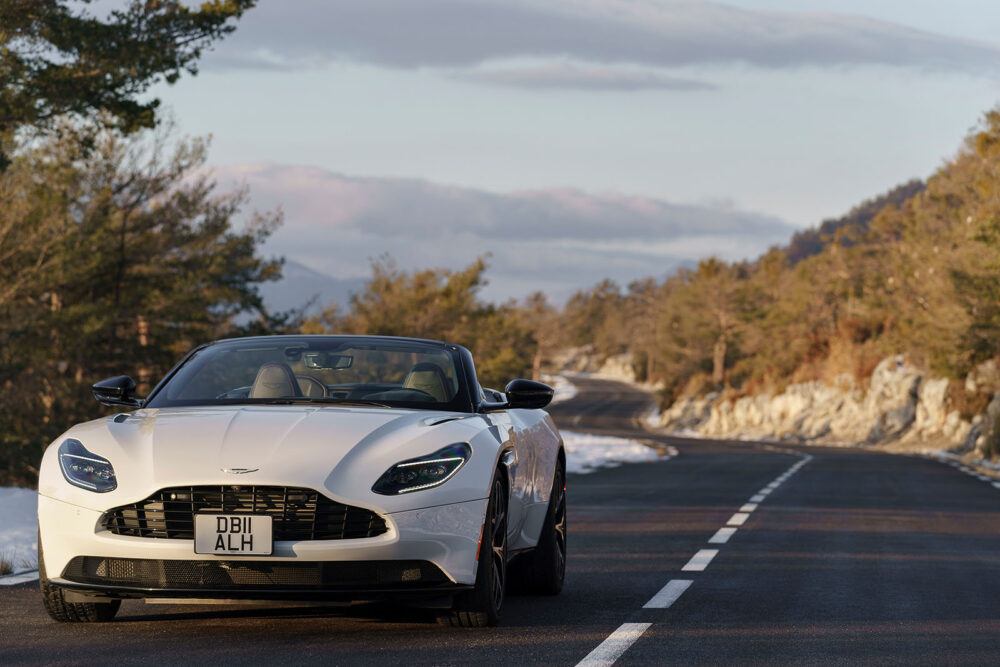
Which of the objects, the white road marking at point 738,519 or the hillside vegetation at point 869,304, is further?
the hillside vegetation at point 869,304

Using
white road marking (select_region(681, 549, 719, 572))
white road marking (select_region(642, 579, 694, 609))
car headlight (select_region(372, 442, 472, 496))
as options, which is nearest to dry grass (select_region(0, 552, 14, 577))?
car headlight (select_region(372, 442, 472, 496))

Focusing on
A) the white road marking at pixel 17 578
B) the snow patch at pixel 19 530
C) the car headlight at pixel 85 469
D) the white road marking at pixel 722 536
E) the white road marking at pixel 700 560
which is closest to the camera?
the car headlight at pixel 85 469

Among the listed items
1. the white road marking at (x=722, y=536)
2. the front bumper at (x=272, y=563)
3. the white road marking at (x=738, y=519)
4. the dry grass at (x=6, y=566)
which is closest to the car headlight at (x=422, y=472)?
the front bumper at (x=272, y=563)

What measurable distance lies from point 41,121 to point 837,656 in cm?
1934

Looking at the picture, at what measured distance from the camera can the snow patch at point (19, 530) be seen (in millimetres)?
9867

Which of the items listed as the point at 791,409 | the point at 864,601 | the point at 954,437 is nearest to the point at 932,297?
the point at 954,437

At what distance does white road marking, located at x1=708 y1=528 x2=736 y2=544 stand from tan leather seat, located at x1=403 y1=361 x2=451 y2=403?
534cm

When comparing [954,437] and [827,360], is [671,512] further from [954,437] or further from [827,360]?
[827,360]

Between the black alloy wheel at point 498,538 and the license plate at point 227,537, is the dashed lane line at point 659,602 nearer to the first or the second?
the black alloy wheel at point 498,538

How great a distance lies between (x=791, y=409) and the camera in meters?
88.2

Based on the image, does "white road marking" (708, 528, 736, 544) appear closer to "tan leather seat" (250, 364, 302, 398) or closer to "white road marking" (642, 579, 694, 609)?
"white road marking" (642, 579, 694, 609)

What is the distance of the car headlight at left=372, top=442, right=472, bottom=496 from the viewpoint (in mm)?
6621

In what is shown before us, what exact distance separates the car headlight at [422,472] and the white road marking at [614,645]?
1052mm

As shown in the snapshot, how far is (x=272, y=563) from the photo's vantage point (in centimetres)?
645
